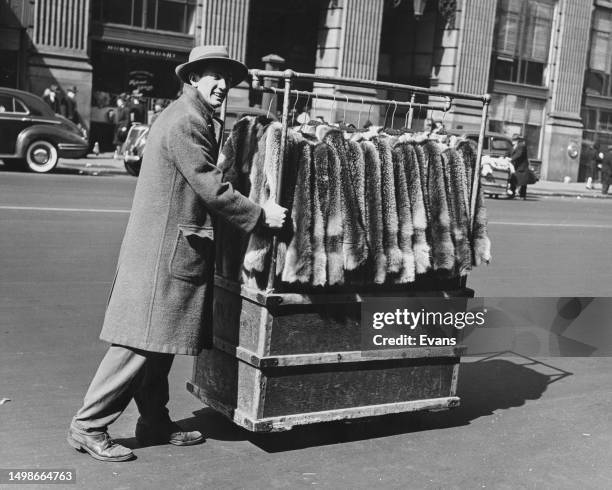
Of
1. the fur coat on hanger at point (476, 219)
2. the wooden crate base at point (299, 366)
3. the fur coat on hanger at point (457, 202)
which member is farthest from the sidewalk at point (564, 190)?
the wooden crate base at point (299, 366)

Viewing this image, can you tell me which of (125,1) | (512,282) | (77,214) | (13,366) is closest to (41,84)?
(125,1)

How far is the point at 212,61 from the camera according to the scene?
447cm

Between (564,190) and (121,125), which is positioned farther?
(564,190)

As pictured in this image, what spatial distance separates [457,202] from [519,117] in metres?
32.1

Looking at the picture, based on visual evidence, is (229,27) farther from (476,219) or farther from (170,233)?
(170,233)

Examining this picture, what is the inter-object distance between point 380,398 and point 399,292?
583 millimetres

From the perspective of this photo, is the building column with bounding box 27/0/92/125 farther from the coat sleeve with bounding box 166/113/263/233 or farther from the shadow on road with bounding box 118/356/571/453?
the coat sleeve with bounding box 166/113/263/233

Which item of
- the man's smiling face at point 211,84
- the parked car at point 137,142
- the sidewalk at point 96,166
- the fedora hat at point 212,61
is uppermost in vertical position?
the fedora hat at point 212,61

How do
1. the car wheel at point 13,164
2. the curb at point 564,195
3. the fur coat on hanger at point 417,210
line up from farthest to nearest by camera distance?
the curb at point 564,195, the car wheel at point 13,164, the fur coat on hanger at point 417,210

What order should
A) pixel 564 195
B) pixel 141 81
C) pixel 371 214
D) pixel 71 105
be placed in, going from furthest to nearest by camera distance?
pixel 564 195
pixel 141 81
pixel 71 105
pixel 371 214

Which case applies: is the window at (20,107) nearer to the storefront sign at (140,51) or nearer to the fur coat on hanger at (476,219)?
the storefront sign at (140,51)

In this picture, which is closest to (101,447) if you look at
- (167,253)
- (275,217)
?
(167,253)

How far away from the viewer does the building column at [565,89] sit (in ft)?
119

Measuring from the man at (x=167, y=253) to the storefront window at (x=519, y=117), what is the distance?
31.7m
